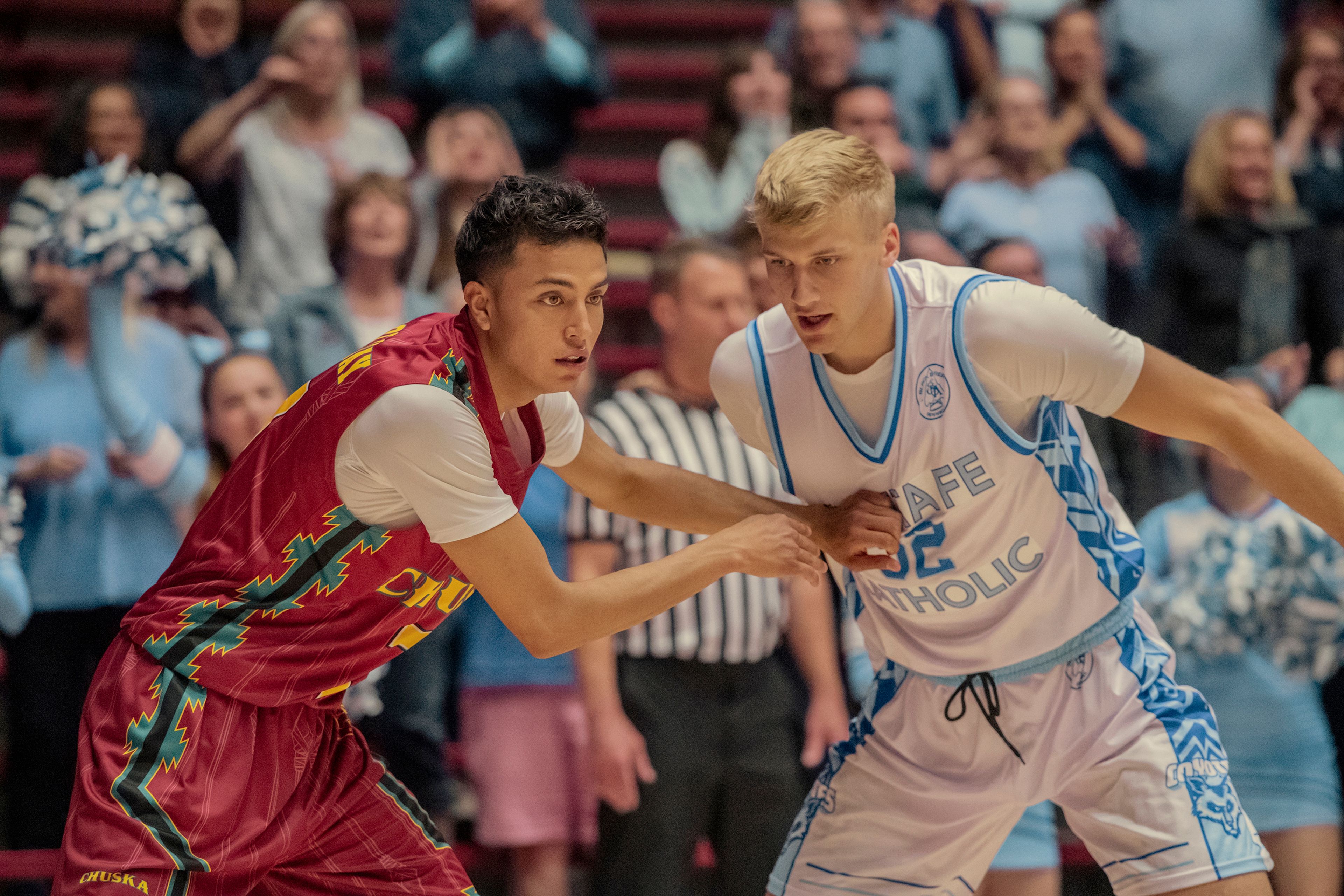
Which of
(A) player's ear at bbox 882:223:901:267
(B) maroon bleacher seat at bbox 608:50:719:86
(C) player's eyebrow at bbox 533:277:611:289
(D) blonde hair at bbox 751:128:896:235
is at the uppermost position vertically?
(B) maroon bleacher seat at bbox 608:50:719:86

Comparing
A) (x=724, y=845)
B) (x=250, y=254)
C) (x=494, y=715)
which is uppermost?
(x=250, y=254)

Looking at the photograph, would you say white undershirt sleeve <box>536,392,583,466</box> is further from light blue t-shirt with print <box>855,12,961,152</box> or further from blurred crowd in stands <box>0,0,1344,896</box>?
light blue t-shirt with print <box>855,12,961,152</box>

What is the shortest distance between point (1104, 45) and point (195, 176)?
3.73 meters

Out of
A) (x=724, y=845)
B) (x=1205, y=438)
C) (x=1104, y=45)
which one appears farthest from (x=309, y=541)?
(x=1104, y=45)

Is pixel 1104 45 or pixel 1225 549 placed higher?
pixel 1104 45

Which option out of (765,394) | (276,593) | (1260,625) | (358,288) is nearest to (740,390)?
(765,394)

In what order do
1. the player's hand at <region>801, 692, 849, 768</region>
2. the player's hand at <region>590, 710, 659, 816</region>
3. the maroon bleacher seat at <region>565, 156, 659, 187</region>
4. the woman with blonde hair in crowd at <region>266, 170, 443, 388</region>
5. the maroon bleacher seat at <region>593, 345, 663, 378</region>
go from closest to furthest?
1. the player's hand at <region>590, 710, 659, 816</region>
2. the player's hand at <region>801, 692, 849, 768</region>
3. the woman with blonde hair in crowd at <region>266, 170, 443, 388</region>
4. the maroon bleacher seat at <region>593, 345, 663, 378</region>
5. the maroon bleacher seat at <region>565, 156, 659, 187</region>

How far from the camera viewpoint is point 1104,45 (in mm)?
6082

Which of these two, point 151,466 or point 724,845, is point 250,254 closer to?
point 151,466

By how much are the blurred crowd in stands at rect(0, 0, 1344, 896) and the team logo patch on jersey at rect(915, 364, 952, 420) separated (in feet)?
2.92

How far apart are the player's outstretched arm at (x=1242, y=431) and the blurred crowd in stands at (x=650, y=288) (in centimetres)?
115

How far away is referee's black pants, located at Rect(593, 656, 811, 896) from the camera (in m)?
3.76

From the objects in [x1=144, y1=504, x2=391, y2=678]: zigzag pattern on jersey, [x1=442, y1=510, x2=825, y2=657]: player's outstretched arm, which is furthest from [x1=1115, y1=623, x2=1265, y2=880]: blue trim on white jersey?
[x1=144, y1=504, x2=391, y2=678]: zigzag pattern on jersey

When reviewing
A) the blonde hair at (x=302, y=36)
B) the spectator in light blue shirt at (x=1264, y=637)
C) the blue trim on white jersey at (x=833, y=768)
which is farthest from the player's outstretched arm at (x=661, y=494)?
the blonde hair at (x=302, y=36)
